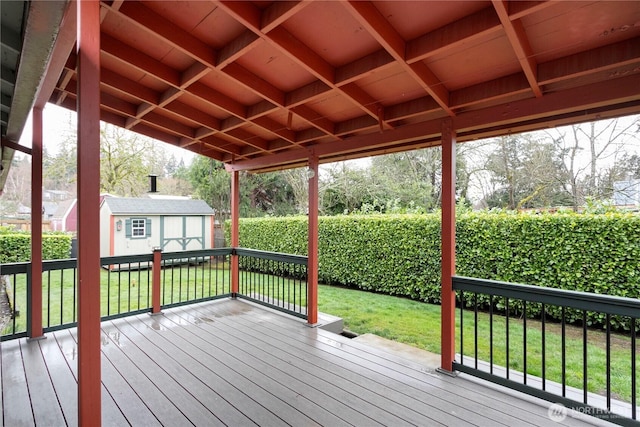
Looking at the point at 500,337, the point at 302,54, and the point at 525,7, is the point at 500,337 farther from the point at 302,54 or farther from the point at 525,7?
the point at 302,54

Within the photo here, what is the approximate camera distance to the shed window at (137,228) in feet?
33.8

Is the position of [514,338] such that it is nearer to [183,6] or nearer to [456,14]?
[456,14]

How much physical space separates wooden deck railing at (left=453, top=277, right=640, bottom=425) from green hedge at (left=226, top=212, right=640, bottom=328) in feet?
0.82

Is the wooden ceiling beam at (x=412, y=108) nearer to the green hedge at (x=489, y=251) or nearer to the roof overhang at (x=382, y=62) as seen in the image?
the roof overhang at (x=382, y=62)

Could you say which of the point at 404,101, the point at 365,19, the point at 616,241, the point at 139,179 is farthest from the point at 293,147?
the point at 139,179

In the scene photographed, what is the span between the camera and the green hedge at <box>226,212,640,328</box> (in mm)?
4309

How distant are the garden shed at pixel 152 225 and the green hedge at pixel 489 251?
4798 mm

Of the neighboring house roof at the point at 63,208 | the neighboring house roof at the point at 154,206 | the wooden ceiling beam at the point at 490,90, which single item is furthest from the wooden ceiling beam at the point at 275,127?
the neighboring house roof at the point at 63,208

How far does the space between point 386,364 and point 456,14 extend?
3.03 m

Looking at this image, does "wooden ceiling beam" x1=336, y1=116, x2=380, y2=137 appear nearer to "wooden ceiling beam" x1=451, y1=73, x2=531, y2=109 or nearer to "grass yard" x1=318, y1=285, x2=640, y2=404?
"wooden ceiling beam" x1=451, y1=73, x2=531, y2=109

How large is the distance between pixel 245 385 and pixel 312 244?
2.03 m

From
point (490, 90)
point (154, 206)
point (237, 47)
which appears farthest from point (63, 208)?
point (490, 90)

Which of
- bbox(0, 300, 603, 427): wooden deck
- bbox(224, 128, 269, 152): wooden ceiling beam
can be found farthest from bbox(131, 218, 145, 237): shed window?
bbox(224, 128, 269, 152): wooden ceiling beam

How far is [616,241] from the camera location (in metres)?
4.28
